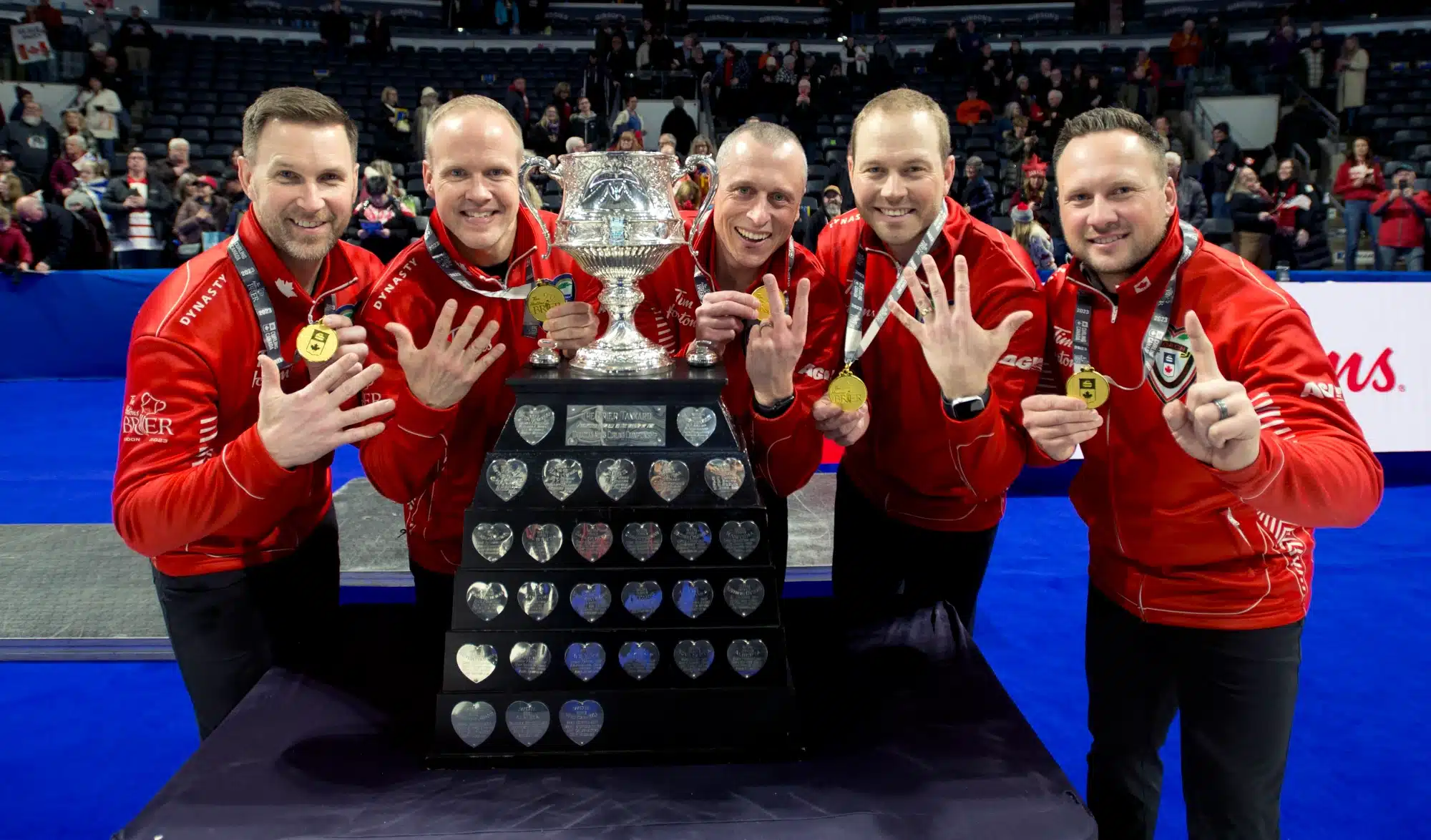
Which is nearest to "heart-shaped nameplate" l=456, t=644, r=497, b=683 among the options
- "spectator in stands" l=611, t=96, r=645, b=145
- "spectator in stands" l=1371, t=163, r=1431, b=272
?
"spectator in stands" l=1371, t=163, r=1431, b=272

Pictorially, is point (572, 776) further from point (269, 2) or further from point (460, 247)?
point (269, 2)

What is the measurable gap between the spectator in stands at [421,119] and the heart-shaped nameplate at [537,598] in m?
12.0

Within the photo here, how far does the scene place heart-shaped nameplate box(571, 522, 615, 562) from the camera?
1576mm

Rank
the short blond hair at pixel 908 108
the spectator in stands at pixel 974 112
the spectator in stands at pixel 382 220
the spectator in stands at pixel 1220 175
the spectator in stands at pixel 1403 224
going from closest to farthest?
the short blond hair at pixel 908 108 < the spectator in stands at pixel 382 220 < the spectator in stands at pixel 1403 224 < the spectator in stands at pixel 1220 175 < the spectator in stands at pixel 974 112

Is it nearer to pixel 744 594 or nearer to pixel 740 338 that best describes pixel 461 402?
pixel 740 338

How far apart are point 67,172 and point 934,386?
35.5 ft

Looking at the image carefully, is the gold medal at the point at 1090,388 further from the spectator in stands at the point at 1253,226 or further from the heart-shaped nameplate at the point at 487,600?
the spectator in stands at the point at 1253,226

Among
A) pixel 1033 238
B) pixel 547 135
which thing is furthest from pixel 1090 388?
pixel 547 135

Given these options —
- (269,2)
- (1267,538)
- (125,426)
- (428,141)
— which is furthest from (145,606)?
(269,2)

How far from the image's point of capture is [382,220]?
9.27 metres

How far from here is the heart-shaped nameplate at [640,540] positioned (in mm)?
1580

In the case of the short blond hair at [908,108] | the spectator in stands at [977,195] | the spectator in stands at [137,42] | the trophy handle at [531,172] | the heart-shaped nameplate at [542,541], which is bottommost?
the heart-shaped nameplate at [542,541]

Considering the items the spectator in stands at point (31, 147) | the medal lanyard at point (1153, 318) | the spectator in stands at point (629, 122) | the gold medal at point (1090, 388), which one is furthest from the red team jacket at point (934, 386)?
the spectator in stands at point (629, 122)

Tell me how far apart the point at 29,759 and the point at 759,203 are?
2.76m
